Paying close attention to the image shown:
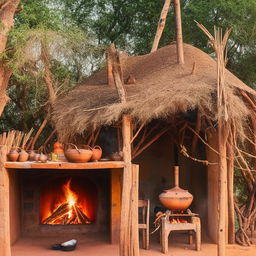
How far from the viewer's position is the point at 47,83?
36.7 feet

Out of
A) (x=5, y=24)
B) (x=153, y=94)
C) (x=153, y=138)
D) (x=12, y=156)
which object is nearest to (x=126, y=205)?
(x=12, y=156)

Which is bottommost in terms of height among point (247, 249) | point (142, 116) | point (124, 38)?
point (247, 249)

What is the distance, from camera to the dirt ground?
8.73 metres

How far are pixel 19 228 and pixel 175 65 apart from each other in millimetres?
5008

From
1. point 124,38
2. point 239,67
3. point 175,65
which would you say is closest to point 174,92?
point 175,65

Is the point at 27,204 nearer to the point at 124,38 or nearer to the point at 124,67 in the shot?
the point at 124,67

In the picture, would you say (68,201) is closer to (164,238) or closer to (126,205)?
(164,238)

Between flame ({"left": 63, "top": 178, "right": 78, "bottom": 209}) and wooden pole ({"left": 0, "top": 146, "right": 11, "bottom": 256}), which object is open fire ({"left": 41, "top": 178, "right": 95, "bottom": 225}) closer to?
flame ({"left": 63, "top": 178, "right": 78, "bottom": 209})

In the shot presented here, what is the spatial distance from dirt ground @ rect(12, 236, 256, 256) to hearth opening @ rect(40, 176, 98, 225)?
77cm

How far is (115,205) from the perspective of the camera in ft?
31.3

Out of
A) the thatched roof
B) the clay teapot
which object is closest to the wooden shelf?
the thatched roof

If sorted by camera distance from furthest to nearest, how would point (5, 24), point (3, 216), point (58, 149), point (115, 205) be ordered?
point (5, 24), point (115, 205), point (58, 149), point (3, 216)

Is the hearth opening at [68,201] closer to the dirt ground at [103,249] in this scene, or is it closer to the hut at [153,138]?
the hut at [153,138]

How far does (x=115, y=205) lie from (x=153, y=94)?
2.49 m
